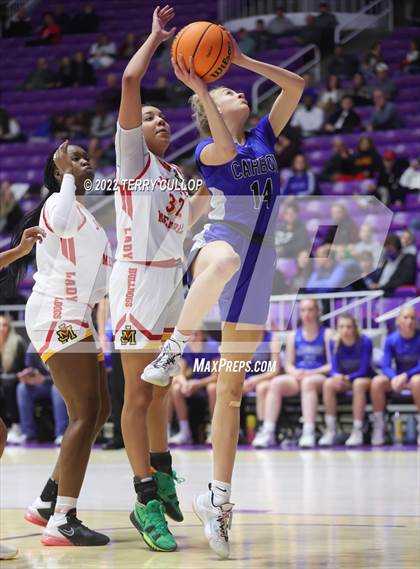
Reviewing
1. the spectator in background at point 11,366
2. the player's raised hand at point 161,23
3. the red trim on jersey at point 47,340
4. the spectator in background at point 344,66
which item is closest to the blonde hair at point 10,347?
the spectator in background at point 11,366

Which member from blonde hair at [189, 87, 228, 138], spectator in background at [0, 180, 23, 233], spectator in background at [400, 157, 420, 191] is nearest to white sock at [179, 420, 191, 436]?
spectator in background at [400, 157, 420, 191]

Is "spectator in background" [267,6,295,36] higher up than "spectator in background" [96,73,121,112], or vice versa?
"spectator in background" [267,6,295,36]

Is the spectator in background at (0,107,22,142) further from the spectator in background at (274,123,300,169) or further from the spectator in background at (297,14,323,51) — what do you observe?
the spectator in background at (274,123,300,169)

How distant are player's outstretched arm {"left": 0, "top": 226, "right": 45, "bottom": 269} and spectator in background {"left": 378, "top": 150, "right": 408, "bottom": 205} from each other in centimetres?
930

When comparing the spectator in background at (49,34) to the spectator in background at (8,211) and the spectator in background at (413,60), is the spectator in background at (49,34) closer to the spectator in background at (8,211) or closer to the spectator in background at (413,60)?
the spectator in background at (8,211)

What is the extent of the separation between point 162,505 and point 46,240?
141 centimetres

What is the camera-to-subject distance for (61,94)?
751 inches

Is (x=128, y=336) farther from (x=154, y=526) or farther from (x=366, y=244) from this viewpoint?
(x=366, y=244)

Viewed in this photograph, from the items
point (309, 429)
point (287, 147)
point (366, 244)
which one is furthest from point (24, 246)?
point (287, 147)

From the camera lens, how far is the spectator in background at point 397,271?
1229 centimetres

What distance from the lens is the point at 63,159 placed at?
5879 mm

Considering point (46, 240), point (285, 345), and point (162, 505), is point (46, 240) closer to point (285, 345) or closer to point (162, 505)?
point (162, 505)

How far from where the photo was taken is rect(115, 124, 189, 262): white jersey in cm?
553

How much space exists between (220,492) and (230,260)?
105cm
